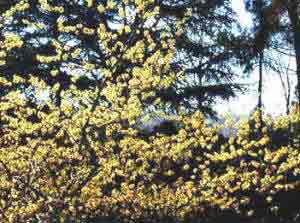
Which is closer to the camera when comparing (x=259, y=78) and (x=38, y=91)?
(x=38, y=91)

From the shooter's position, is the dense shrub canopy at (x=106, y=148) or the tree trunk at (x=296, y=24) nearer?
the dense shrub canopy at (x=106, y=148)

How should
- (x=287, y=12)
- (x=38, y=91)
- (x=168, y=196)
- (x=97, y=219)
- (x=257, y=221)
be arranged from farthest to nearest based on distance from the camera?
(x=287, y=12) < (x=257, y=221) < (x=97, y=219) < (x=168, y=196) < (x=38, y=91)

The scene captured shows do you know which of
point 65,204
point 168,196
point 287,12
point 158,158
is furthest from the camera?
point 287,12

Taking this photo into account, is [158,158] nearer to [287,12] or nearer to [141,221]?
[141,221]

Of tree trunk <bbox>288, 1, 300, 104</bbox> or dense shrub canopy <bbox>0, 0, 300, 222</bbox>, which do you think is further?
tree trunk <bbox>288, 1, 300, 104</bbox>

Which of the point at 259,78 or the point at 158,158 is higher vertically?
the point at 259,78

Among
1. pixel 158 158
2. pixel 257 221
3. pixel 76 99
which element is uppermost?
pixel 76 99

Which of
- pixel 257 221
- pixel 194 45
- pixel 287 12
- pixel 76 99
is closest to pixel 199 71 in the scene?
pixel 194 45

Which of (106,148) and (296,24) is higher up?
(296,24)

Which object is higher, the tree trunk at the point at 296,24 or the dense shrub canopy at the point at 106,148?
the tree trunk at the point at 296,24

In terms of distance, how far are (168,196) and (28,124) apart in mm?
3215

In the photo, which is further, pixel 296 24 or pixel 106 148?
pixel 296 24

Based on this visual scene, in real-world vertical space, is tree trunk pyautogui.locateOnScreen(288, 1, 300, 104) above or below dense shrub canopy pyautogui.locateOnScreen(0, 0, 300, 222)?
above

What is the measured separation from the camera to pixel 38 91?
9250mm
